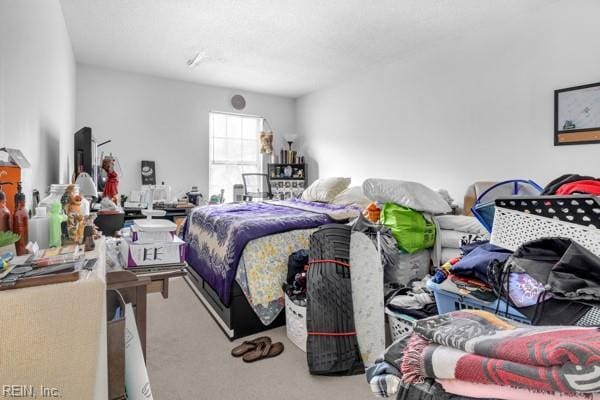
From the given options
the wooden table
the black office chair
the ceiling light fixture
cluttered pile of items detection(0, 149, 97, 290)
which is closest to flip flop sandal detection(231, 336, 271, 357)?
the wooden table

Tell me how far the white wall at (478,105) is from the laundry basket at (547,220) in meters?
2.44

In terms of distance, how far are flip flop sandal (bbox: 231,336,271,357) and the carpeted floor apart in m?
0.05

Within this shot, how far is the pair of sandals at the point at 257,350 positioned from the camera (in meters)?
2.03

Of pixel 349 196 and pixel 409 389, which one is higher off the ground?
pixel 349 196

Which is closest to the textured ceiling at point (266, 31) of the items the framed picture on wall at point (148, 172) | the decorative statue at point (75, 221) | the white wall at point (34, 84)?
the white wall at point (34, 84)

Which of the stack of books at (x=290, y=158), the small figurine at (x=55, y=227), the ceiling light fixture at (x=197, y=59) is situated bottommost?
the small figurine at (x=55, y=227)

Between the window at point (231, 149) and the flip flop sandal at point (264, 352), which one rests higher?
the window at point (231, 149)

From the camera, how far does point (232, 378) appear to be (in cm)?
185

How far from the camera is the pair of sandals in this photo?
2.03 metres

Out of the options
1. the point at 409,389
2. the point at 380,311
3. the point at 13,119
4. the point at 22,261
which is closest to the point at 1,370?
the point at 22,261

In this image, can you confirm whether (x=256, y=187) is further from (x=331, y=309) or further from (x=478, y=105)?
(x=331, y=309)

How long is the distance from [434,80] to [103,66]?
14.7 feet

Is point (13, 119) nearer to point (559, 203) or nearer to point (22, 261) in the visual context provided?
point (22, 261)

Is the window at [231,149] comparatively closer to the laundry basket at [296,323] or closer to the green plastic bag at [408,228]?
the green plastic bag at [408,228]
